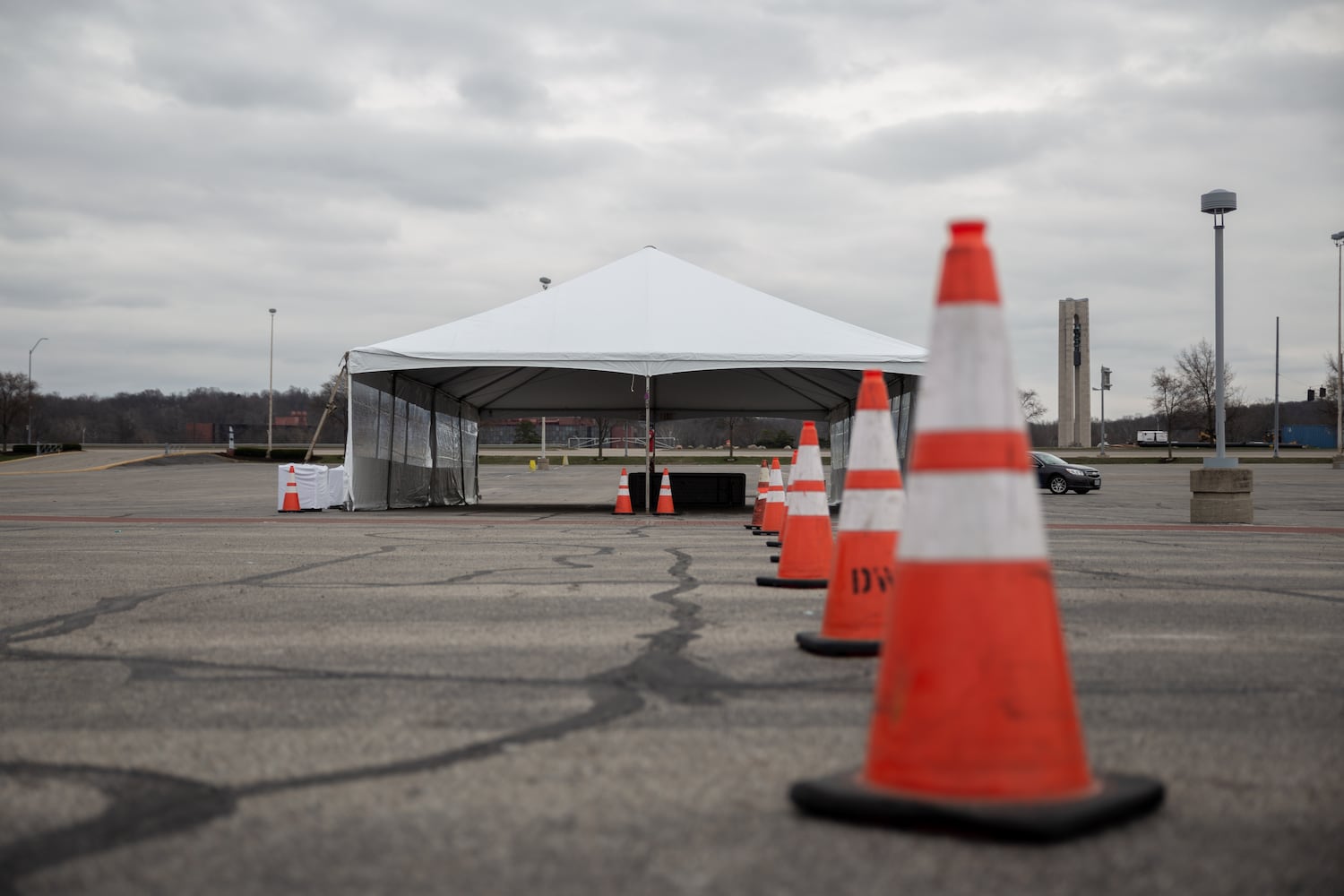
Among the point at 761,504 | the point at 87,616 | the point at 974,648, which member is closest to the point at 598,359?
the point at 761,504

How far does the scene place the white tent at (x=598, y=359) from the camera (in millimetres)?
19719

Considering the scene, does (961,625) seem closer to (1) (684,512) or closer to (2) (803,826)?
(2) (803,826)

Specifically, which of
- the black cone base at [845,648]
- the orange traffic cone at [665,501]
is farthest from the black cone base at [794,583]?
the orange traffic cone at [665,501]

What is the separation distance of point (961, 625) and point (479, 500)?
2584 cm

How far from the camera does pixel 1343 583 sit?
837 cm

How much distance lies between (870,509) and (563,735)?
88.8 inches

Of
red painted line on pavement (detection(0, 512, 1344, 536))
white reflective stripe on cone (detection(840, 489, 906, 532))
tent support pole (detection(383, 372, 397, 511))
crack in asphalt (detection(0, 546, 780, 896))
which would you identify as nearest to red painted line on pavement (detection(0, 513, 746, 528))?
red painted line on pavement (detection(0, 512, 1344, 536))

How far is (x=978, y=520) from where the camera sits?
298cm

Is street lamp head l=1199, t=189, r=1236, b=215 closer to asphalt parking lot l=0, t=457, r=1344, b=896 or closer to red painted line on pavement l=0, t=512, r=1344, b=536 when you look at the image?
red painted line on pavement l=0, t=512, r=1344, b=536

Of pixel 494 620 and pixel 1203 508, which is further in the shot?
pixel 1203 508

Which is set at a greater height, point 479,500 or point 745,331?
point 745,331

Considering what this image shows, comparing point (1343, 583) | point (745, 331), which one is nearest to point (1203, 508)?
point (745, 331)

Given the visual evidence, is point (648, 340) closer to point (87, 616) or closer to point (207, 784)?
point (87, 616)

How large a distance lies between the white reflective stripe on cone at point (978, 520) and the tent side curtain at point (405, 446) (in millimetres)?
18073
